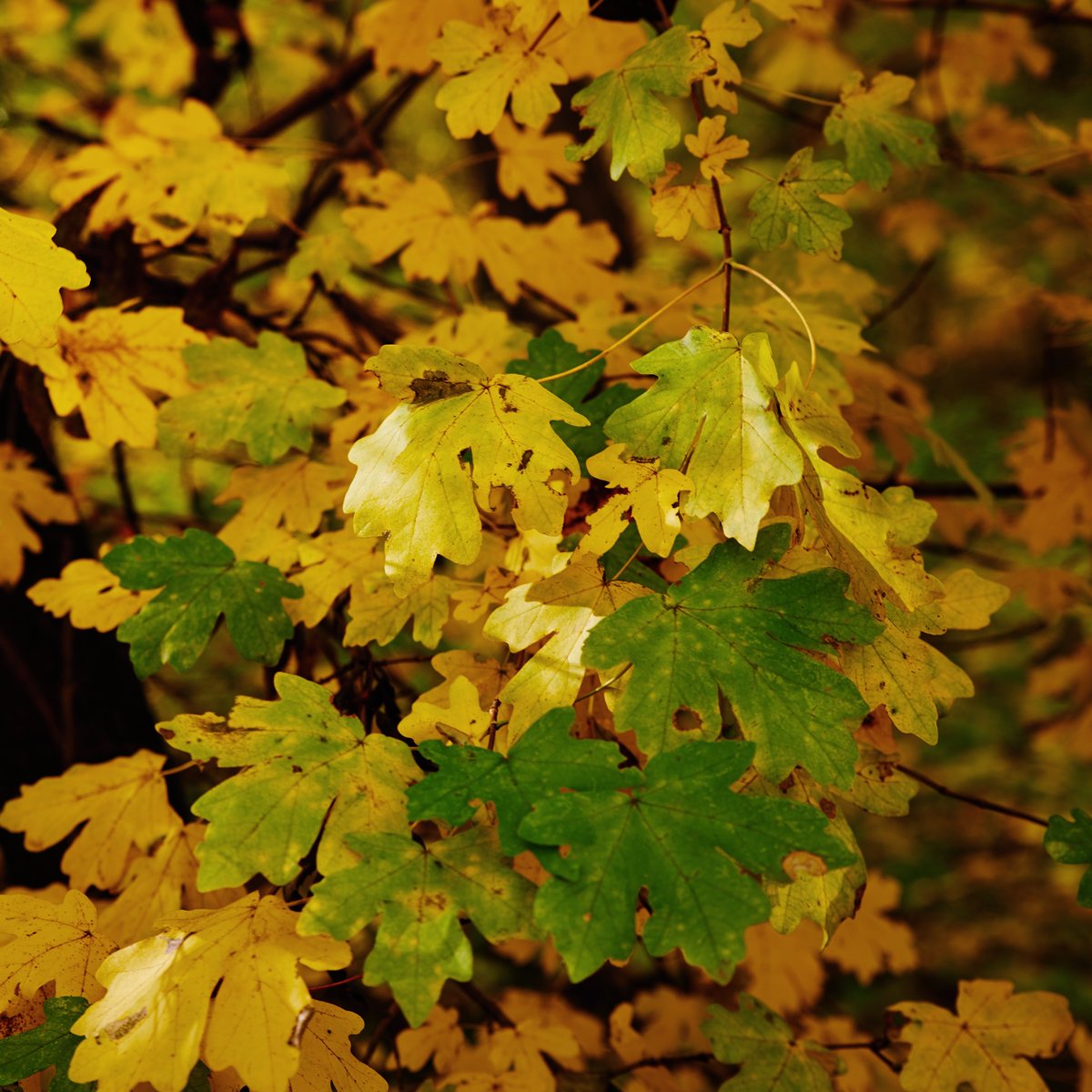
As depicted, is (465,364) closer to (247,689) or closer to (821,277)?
(821,277)

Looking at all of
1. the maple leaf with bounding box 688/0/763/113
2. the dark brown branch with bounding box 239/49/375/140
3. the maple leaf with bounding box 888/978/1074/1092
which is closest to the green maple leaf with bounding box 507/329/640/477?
the maple leaf with bounding box 688/0/763/113

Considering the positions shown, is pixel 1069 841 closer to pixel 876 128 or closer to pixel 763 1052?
pixel 763 1052

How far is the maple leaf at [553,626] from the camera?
1.20 m

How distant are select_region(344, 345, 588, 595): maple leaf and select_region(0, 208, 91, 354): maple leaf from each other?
436 millimetres

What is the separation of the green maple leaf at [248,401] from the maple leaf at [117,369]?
0.06 metres

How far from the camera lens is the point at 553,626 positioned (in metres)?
1.23

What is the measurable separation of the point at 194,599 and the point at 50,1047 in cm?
63

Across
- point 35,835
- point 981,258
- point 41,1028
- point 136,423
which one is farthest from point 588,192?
point 981,258

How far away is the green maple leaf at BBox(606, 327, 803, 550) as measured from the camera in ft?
3.68

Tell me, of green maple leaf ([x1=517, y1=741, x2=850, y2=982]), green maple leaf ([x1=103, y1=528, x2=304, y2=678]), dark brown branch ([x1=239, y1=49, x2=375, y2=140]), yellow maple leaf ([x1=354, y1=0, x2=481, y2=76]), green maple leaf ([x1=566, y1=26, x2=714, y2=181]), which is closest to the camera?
green maple leaf ([x1=517, y1=741, x2=850, y2=982])

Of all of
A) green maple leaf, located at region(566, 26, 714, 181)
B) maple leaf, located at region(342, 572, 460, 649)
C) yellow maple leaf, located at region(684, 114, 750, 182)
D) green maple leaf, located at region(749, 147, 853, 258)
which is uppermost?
green maple leaf, located at region(566, 26, 714, 181)

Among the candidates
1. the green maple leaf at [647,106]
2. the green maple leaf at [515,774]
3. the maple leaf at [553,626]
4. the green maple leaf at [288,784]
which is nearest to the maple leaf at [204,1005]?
the green maple leaf at [288,784]

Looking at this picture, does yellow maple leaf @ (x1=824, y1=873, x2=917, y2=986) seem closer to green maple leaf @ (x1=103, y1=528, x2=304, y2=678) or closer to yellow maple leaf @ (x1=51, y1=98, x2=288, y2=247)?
green maple leaf @ (x1=103, y1=528, x2=304, y2=678)

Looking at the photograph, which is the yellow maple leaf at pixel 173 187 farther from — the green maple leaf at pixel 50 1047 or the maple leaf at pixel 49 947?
the green maple leaf at pixel 50 1047
